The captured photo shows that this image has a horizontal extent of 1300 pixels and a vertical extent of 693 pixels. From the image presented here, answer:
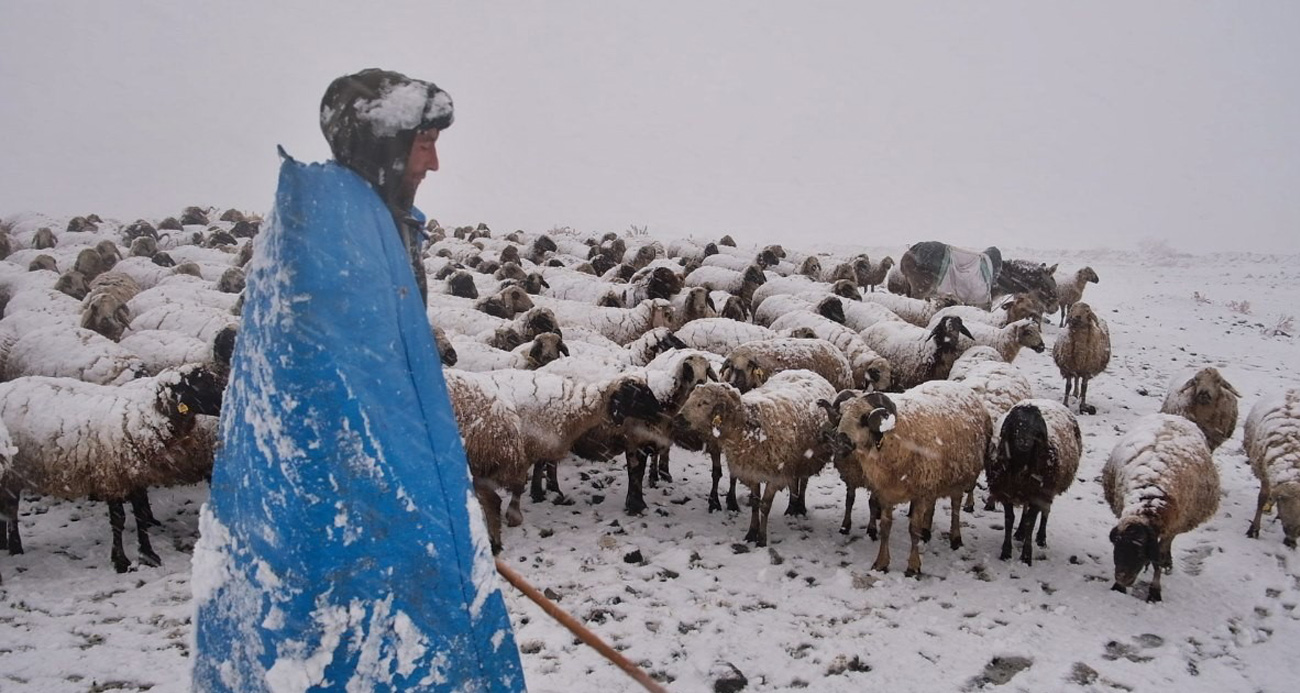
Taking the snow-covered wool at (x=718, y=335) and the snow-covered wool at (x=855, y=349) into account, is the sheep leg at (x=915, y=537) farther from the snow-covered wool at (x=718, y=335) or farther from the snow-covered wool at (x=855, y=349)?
the snow-covered wool at (x=718, y=335)

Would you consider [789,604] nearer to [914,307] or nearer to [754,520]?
[754,520]

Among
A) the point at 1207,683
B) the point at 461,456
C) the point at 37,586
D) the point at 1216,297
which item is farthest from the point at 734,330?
the point at 1216,297

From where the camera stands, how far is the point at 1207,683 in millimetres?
4895

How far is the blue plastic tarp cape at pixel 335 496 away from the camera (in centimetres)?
149

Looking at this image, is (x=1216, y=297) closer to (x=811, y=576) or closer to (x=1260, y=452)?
(x=1260, y=452)

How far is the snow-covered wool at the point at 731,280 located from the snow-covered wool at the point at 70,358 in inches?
444

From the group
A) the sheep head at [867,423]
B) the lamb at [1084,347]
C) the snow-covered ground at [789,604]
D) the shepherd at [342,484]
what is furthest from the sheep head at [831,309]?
the shepherd at [342,484]

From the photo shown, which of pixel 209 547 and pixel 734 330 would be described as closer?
pixel 209 547

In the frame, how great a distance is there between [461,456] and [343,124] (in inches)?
32.7

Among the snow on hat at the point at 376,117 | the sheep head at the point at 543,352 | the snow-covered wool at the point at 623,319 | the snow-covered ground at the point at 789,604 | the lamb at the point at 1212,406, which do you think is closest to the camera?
the snow on hat at the point at 376,117

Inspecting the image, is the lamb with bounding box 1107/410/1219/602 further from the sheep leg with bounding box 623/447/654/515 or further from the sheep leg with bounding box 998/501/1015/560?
the sheep leg with bounding box 623/447/654/515

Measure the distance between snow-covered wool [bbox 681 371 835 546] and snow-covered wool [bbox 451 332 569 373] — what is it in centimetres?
262

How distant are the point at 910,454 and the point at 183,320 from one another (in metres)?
10.2

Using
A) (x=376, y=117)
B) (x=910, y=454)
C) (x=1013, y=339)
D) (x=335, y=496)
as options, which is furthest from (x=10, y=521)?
(x=1013, y=339)
